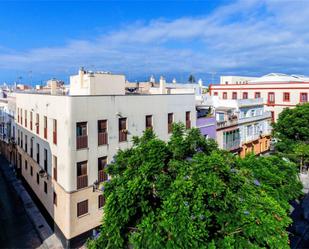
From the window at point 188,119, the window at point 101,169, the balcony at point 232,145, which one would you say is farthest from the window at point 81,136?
the balcony at point 232,145

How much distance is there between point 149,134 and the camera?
13.4 meters

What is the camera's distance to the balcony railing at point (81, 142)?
18.2 metres

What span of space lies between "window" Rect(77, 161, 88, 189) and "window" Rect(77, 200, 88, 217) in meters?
1.23

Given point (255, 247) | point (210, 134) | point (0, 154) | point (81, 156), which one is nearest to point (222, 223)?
point (255, 247)

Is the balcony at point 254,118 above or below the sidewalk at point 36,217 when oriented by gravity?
above

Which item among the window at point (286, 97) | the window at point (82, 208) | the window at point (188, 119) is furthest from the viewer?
the window at point (286, 97)

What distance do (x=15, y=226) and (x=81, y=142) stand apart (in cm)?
961

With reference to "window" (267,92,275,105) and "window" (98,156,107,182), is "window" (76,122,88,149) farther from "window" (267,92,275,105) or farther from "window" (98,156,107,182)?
"window" (267,92,275,105)

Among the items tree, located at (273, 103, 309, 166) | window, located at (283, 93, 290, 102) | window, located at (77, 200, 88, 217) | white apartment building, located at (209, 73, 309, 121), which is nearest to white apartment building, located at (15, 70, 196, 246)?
window, located at (77, 200, 88, 217)

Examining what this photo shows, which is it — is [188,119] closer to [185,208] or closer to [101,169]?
[101,169]

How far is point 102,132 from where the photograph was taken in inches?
776

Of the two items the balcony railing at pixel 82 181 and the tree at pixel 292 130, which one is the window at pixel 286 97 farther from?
the balcony railing at pixel 82 181

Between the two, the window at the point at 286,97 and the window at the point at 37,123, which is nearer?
the window at the point at 37,123

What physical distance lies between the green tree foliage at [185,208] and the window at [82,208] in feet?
27.0
